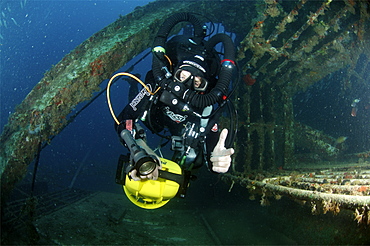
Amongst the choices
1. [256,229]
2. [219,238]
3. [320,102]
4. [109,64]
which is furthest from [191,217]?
[320,102]

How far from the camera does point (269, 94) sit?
6523 millimetres

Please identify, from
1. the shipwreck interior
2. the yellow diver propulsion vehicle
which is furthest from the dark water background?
the yellow diver propulsion vehicle

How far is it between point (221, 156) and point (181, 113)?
103 cm

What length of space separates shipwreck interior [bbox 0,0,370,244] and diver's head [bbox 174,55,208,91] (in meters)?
1.83

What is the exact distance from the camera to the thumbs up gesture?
3.06 m

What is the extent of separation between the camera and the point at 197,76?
10.7 feet

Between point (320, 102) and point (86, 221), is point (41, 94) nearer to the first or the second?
point (86, 221)

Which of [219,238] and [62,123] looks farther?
[219,238]

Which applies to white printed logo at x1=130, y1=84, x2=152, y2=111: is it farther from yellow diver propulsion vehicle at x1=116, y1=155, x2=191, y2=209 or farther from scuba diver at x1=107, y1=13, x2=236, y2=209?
yellow diver propulsion vehicle at x1=116, y1=155, x2=191, y2=209

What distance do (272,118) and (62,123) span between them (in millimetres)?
5358

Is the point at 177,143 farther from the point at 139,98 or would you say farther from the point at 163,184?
the point at 163,184

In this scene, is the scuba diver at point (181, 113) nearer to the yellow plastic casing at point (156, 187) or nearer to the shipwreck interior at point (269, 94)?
the yellow plastic casing at point (156, 187)

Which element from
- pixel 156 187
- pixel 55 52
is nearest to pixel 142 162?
pixel 156 187

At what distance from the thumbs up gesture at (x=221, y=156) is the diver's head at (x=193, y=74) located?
84 cm
